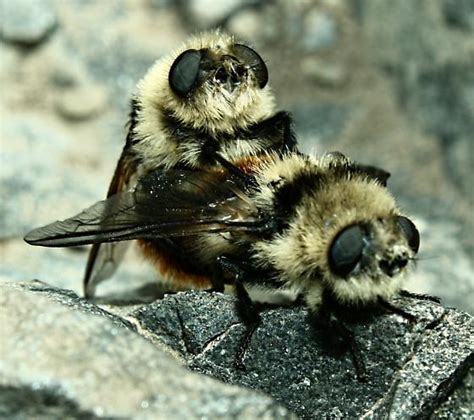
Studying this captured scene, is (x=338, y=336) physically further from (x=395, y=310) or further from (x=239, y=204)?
(x=239, y=204)

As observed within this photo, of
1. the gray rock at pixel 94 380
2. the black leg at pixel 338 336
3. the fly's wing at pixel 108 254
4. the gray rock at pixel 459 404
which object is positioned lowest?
the gray rock at pixel 94 380

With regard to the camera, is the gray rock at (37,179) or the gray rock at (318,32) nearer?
the gray rock at (37,179)

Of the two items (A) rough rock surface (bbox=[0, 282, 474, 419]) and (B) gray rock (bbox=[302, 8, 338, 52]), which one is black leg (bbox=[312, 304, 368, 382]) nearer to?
(A) rough rock surface (bbox=[0, 282, 474, 419])

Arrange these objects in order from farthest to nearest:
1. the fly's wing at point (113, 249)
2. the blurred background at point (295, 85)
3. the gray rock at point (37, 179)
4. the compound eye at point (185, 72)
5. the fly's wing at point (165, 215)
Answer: the blurred background at point (295, 85), the gray rock at point (37, 179), the fly's wing at point (113, 249), the compound eye at point (185, 72), the fly's wing at point (165, 215)

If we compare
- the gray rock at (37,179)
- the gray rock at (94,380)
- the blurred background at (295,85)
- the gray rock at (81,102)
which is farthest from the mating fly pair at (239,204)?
the gray rock at (81,102)

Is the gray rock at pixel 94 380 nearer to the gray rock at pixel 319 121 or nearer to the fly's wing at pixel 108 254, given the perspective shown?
the fly's wing at pixel 108 254

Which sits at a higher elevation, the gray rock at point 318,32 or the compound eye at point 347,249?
the gray rock at point 318,32

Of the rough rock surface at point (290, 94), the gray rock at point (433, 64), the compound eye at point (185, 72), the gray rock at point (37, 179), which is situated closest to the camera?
the compound eye at point (185, 72)

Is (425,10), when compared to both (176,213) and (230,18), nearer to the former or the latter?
(230,18)
